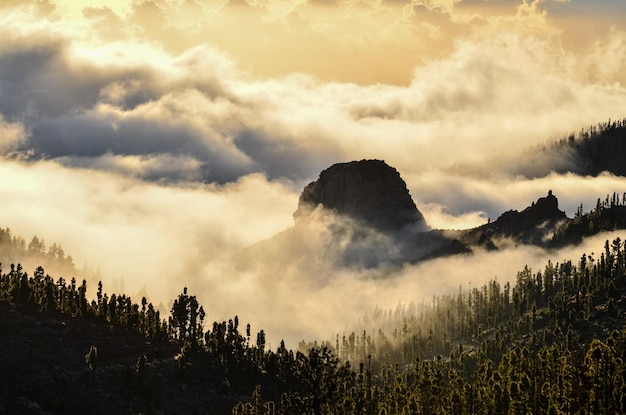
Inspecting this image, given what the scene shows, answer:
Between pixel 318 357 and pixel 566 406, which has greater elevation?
pixel 318 357

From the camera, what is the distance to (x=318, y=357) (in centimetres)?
12431

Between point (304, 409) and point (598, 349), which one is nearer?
point (304, 409)

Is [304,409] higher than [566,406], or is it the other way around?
[304,409]

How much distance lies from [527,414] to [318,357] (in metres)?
95.0

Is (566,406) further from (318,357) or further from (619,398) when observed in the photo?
(318,357)

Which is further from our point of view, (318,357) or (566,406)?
(566,406)

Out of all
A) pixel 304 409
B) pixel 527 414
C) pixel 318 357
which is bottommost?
pixel 527 414

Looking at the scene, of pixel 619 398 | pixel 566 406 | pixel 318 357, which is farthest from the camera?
pixel 566 406

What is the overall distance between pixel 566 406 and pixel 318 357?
9937 centimetres

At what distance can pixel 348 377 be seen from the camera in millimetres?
131500

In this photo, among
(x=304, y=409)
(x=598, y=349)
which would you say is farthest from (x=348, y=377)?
(x=598, y=349)

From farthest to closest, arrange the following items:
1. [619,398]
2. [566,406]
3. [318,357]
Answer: [566,406] < [619,398] < [318,357]

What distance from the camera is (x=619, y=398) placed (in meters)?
181

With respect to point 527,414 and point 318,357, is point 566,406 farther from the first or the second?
point 318,357
